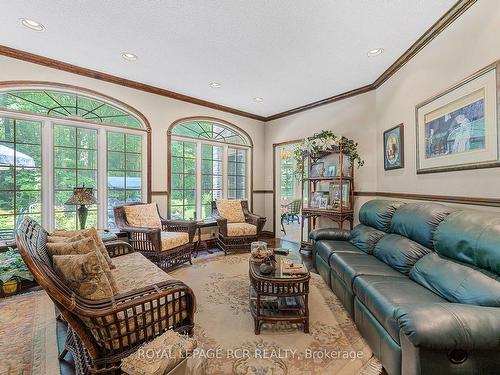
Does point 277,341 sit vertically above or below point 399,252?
below

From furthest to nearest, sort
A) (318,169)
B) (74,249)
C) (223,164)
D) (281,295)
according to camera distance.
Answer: (223,164)
(318,169)
(281,295)
(74,249)

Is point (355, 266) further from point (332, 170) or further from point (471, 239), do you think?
point (332, 170)

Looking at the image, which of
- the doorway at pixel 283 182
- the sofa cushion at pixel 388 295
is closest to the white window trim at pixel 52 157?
the doorway at pixel 283 182

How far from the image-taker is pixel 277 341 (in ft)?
6.19

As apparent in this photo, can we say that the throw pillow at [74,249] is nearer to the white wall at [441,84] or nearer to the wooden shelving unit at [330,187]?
the white wall at [441,84]

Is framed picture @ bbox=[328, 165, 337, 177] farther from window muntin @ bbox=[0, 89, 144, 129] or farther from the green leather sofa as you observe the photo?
window muntin @ bbox=[0, 89, 144, 129]

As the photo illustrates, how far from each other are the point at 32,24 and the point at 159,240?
8.83ft

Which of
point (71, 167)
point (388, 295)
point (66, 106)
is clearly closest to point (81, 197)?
point (71, 167)

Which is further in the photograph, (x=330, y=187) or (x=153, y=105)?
(x=330, y=187)

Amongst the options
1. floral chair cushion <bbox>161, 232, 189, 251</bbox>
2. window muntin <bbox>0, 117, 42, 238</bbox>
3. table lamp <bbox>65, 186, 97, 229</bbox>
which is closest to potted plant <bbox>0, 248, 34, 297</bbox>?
window muntin <bbox>0, 117, 42, 238</bbox>

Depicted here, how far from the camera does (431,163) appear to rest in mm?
2582

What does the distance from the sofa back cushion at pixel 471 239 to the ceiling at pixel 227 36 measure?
76.0 inches

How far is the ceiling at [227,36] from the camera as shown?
85.0 inches

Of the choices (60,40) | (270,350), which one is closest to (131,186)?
(60,40)
